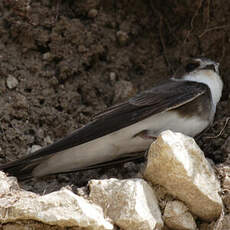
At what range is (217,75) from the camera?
3.62m

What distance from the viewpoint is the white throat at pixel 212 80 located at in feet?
11.7

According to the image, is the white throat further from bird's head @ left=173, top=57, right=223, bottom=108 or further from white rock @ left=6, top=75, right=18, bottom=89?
white rock @ left=6, top=75, right=18, bottom=89

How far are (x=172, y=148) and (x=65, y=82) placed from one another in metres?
1.54

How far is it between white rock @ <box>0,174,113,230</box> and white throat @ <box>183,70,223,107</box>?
1510 mm

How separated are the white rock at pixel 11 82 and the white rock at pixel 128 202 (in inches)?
54.8

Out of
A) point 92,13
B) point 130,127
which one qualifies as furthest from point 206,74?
point 92,13

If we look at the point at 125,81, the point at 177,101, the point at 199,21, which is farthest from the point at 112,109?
the point at 199,21

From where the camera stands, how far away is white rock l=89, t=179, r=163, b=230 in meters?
2.36

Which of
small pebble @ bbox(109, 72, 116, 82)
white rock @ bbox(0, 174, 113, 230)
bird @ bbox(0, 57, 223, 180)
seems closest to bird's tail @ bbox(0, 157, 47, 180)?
bird @ bbox(0, 57, 223, 180)

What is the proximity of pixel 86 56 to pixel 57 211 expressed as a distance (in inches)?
72.4

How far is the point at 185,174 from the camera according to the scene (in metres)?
2.52

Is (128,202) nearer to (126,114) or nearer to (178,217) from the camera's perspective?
(178,217)

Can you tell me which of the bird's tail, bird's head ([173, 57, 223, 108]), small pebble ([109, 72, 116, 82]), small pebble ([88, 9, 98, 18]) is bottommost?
the bird's tail

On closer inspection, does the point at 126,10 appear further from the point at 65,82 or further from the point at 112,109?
the point at 112,109
